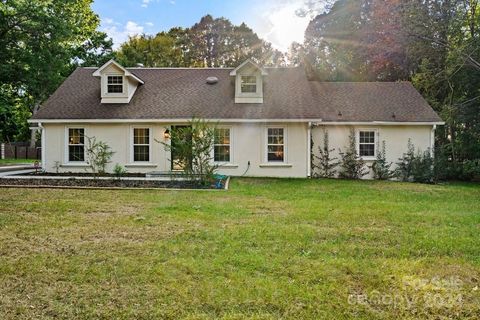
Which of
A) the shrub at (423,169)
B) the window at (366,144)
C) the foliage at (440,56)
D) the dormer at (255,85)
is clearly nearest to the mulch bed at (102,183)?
the dormer at (255,85)

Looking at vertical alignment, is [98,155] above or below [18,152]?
below

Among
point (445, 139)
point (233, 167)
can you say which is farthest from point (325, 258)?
point (445, 139)

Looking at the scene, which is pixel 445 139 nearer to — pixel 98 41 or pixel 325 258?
pixel 325 258

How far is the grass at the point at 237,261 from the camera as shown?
11.3ft

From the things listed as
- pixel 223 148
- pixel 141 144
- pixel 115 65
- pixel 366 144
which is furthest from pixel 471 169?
pixel 115 65

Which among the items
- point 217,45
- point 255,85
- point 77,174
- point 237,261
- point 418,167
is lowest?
point 237,261

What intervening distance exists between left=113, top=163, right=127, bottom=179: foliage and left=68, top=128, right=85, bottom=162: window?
1.78 meters

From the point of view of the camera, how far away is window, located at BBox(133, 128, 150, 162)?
1570 centimetres

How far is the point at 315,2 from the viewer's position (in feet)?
96.8

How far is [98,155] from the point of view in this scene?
15016 millimetres

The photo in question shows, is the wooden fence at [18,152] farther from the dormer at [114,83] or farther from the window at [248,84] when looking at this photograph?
the window at [248,84]

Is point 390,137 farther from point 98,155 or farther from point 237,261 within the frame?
point 237,261

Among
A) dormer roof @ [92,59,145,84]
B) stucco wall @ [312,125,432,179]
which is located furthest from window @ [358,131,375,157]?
dormer roof @ [92,59,145,84]

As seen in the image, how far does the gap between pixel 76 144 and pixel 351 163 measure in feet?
39.4
